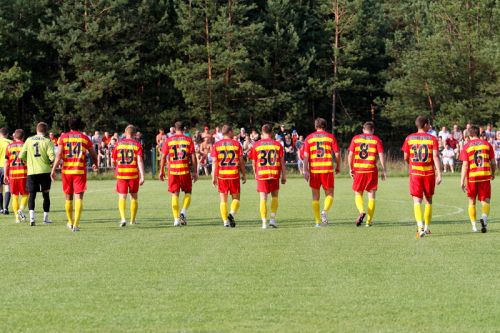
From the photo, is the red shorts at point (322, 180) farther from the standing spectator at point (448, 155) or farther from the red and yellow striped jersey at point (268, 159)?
the standing spectator at point (448, 155)

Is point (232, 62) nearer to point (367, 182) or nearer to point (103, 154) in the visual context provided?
point (103, 154)

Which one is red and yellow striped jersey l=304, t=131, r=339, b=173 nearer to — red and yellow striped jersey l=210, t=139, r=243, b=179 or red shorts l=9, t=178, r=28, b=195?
red and yellow striped jersey l=210, t=139, r=243, b=179

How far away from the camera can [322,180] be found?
18109mm

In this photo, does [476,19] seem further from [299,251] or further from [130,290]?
[130,290]

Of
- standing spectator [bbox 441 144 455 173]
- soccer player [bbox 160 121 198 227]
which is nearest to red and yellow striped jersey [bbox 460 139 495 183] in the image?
soccer player [bbox 160 121 198 227]

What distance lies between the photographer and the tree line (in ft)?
191

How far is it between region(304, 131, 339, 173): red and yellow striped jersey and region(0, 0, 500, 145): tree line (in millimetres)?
39965

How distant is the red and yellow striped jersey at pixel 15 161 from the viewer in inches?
802

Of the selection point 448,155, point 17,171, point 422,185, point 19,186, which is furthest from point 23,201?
point 448,155

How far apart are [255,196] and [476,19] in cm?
4005

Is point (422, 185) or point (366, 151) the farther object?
point (366, 151)

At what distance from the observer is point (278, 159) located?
18.0 m

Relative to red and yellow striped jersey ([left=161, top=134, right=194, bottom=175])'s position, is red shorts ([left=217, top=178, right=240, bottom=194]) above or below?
below

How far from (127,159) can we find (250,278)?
27.3ft
